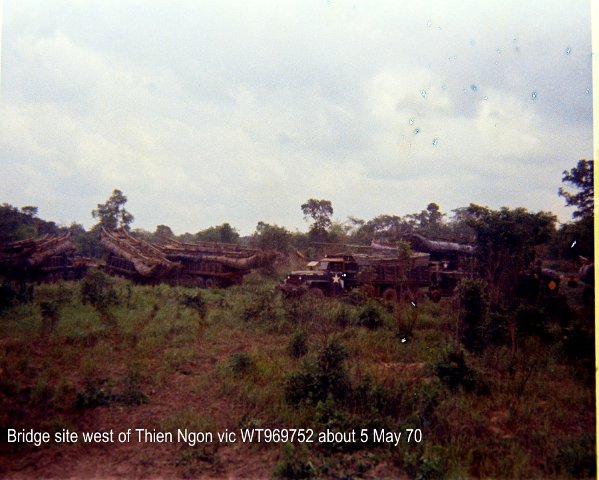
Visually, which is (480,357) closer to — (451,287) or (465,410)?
(465,410)

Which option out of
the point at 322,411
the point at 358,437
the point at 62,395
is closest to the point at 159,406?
the point at 62,395

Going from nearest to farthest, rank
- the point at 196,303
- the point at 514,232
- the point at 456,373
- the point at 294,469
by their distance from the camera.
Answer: the point at 294,469, the point at 456,373, the point at 196,303, the point at 514,232

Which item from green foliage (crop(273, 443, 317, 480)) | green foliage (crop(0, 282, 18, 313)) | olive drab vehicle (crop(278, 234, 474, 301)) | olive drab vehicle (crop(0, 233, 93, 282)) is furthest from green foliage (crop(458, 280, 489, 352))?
olive drab vehicle (crop(0, 233, 93, 282))

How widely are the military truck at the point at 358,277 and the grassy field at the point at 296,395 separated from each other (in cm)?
414

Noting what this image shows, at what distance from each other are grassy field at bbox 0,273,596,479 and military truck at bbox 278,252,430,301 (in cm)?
414

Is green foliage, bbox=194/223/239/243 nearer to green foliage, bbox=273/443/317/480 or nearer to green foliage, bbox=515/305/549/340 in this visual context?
green foliage, bbox=515/305/549/340

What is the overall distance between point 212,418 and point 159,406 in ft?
3.08

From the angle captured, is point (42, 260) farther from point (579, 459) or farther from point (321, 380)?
point (579, 459)

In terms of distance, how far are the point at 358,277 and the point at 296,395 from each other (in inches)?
347

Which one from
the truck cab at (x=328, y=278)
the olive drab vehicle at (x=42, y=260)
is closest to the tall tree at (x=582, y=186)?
the truck cab at (x=328, y=278)

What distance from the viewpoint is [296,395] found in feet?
20.3

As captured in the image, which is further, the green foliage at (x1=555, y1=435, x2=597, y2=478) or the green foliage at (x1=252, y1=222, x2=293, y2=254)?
the green foliage at (x1=252, y1=222, x2=293, y2=254)

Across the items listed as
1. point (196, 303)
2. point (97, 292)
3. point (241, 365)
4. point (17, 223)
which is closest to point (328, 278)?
point (196, 303)

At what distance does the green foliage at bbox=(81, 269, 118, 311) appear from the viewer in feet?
35.6
